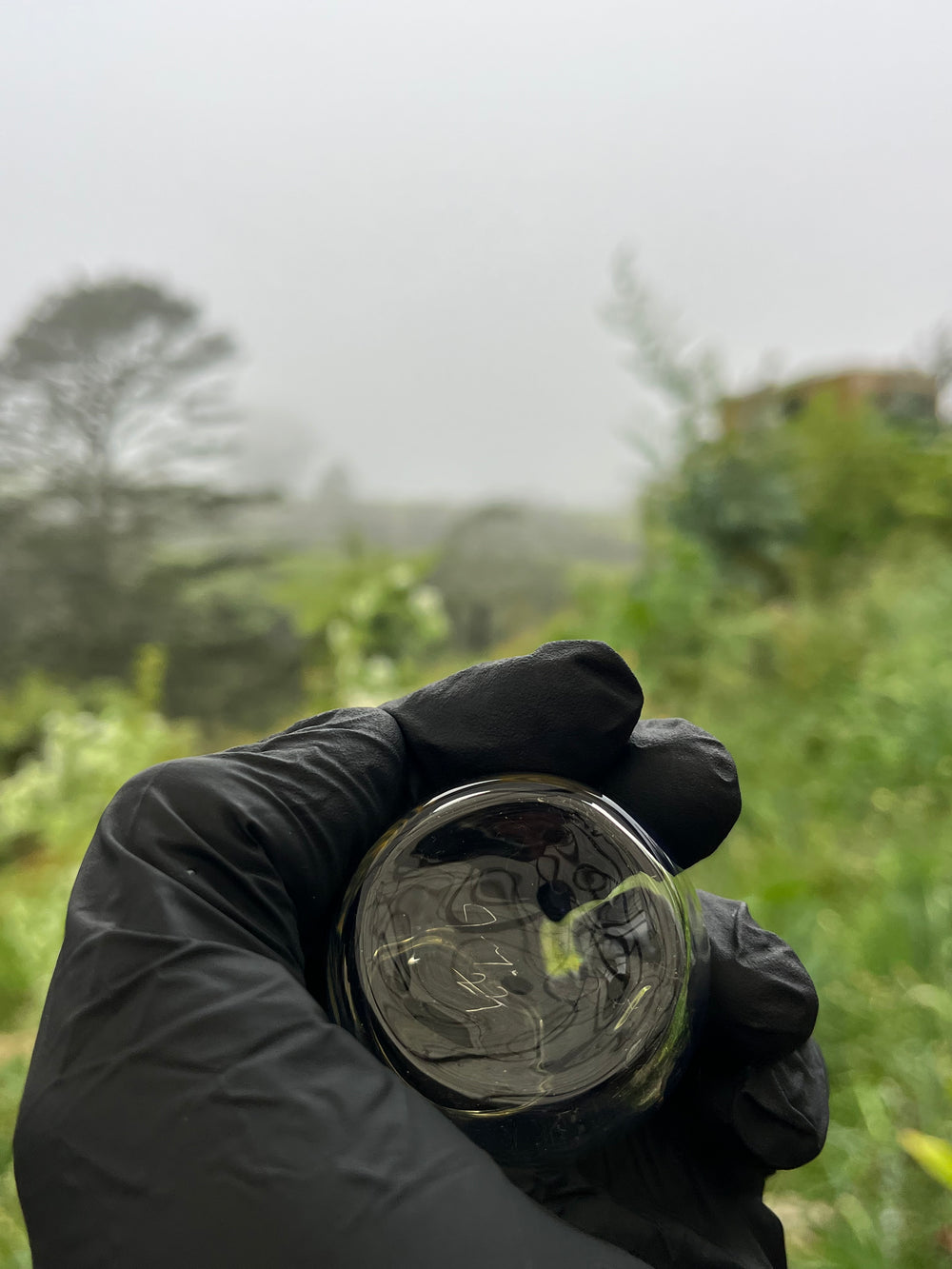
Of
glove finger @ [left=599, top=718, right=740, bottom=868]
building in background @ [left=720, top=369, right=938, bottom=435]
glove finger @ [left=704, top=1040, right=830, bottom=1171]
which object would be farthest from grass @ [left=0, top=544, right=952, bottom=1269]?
building in background @ [left=720, top=369, right=938, bottom=435]

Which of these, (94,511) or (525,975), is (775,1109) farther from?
(94,511)

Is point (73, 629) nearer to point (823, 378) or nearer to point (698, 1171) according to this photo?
point (823, 378)

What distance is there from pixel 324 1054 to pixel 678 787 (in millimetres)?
284

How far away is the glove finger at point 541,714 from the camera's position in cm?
54

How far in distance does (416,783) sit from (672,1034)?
0.24m

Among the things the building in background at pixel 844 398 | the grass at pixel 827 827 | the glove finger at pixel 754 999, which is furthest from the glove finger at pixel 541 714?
the building in background at pixel 844 398

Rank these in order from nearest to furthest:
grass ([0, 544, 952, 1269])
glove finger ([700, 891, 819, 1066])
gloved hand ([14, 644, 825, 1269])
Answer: gloved hand ([14, 644, 825, 1269]) → glove finger ([700, 891, 819, 1066]) → grass ([0, 544, 952, 1269])

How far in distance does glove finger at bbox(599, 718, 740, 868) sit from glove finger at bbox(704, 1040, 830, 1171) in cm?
15

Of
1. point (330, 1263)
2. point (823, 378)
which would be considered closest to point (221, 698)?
point (823, 378)

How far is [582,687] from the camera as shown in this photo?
54 cm

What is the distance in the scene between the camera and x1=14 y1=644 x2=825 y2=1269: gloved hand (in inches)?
14.2

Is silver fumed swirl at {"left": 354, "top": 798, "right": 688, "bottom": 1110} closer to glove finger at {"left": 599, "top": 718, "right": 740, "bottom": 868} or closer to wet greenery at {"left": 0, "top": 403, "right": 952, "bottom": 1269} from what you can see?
glove finger at {"left": 599, "top": 718, "right": 740, "bottom": 868}

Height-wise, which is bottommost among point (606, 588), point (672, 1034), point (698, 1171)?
point (606, 588)

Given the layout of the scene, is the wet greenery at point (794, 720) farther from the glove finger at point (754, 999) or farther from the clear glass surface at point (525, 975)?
the clear glass surface at point (525, 975)
